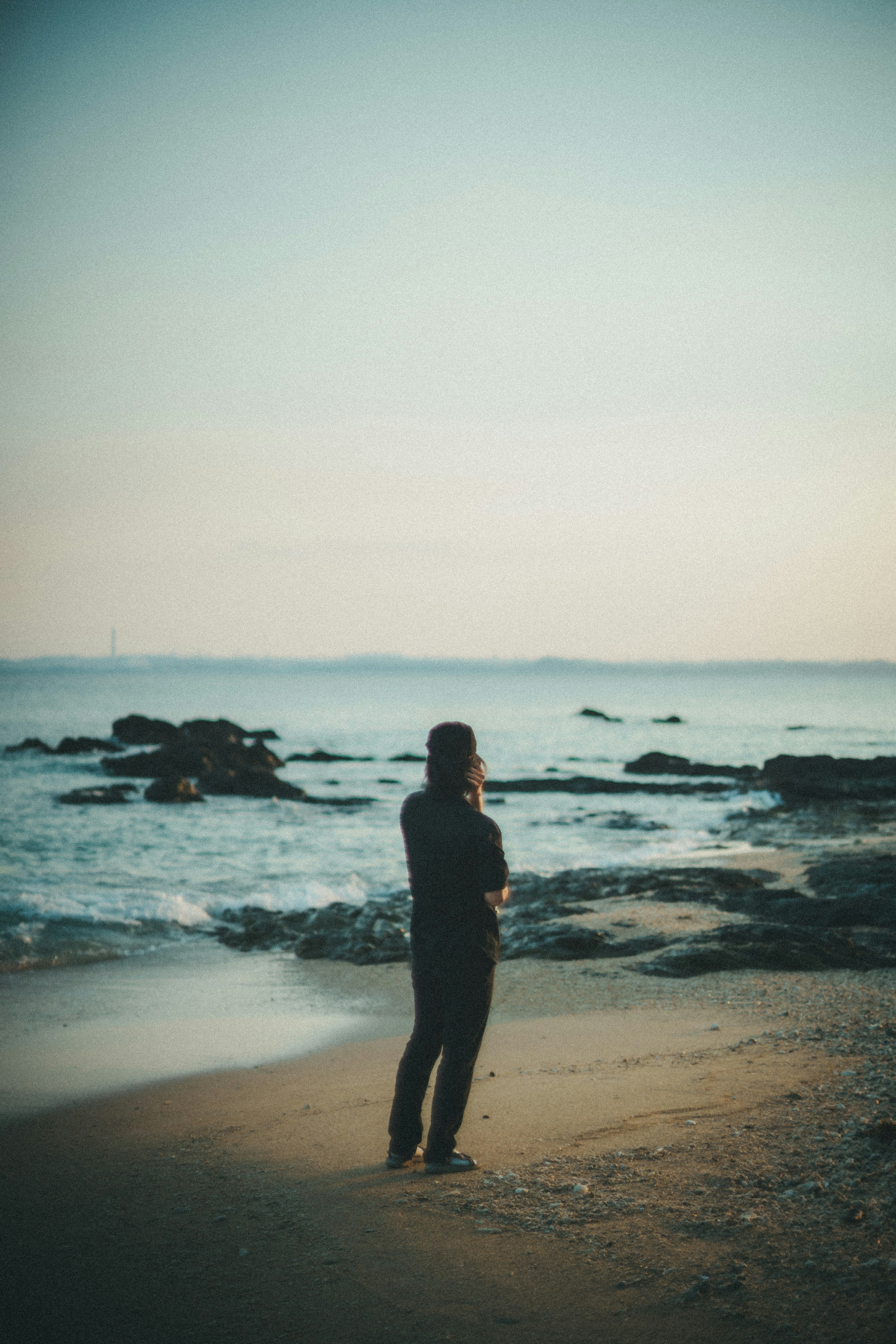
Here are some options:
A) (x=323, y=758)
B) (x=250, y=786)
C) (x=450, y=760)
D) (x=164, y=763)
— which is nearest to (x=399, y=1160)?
(x=450, y=760)

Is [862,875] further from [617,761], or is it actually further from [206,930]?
[617,761]

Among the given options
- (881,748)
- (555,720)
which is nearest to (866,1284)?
(881,748)

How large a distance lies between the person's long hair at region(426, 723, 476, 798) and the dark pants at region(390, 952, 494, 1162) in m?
0.76

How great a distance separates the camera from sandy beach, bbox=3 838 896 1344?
121 inches

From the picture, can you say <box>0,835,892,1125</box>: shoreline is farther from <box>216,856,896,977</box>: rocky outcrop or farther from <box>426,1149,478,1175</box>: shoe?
<box>426,1149,478,1175</box>: shoe

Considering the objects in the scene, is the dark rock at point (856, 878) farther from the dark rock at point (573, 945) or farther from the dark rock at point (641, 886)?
Answer: the dark rock at point (573, 945)

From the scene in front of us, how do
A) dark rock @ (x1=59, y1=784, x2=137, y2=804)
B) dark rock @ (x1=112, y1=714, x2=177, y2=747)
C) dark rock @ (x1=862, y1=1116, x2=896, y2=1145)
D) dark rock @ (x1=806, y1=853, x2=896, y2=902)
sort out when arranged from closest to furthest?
dark rock @ (x1=862, y1=1116, x2=896, y2=1145), dark rock @ (x1=806, y1=853, x2=896, y2=902), dark rock @ (x1=59, y1=784, x2=137, y2=804), dark rock @ (x1=112, y1=714, x2=177, y2=747)

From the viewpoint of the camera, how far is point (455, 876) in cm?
416

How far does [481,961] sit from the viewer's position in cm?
418

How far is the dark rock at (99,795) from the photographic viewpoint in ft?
92.5

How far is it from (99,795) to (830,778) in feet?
77.8

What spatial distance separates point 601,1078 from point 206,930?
24.6 ft

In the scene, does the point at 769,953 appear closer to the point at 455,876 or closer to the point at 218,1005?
the point at 218,1005

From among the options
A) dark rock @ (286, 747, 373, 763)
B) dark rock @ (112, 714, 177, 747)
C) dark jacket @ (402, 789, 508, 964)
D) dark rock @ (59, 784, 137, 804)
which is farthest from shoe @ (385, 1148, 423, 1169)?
dark rock @ (112, 714, 177, 747)
